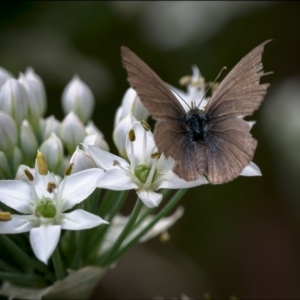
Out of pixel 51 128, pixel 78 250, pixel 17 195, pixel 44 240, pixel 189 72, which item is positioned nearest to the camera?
pixel 44 240

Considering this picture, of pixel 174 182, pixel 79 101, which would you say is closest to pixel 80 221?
pixel 174 182

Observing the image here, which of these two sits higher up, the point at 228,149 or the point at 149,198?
the point at 228,149

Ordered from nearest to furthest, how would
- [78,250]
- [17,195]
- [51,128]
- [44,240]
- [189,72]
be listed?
[44,240], [17,195], [78,250], [51,128], [189,72]

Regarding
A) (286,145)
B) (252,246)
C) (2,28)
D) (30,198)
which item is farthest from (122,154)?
(252,246)

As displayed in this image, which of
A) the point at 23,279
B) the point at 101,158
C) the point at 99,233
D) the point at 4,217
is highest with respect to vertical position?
the point at 101,158

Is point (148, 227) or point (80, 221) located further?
point (148, 227)

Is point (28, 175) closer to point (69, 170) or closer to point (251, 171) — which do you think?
point (69, 170)
